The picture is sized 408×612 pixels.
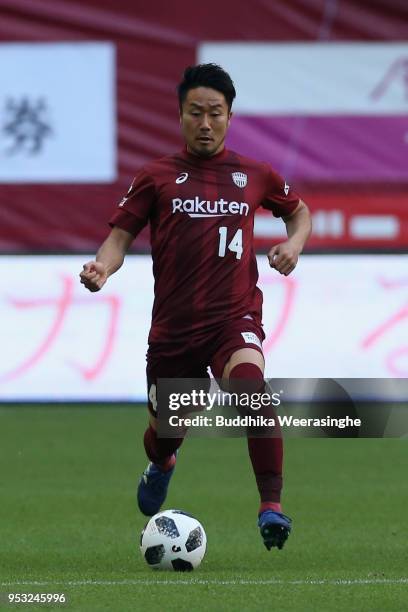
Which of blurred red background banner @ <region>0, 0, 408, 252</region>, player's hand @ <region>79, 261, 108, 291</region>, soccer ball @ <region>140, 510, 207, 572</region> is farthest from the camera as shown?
blurred red background banner @ <region>0, 0, 408, 252</region>

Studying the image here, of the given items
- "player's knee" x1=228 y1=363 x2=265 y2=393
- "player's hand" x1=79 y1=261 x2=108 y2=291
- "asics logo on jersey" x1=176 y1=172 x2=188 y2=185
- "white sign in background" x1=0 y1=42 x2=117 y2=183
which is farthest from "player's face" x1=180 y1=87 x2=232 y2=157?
"white sign in background" x1=0 y1=42 x2=117 y2=183

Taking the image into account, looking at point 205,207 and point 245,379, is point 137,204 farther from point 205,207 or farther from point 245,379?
point 245,379

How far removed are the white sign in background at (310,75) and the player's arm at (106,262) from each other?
8.25 meters

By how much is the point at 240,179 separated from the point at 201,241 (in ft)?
1.15

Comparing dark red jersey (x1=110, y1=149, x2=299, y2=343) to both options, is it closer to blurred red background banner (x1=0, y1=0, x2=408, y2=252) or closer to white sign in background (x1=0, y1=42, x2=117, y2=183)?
blurred red background banner (x1=0, y1=0, x2=408, y2=252)

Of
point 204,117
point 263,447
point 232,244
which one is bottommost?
point 263,447

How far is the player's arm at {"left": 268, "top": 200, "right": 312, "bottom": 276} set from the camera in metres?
6.35

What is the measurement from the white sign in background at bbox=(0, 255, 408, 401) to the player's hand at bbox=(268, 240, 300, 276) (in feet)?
21.8

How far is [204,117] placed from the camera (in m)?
6.48

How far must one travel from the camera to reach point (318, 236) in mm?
14695

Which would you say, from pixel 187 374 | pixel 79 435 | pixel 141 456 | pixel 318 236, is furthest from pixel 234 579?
pixel 318 236

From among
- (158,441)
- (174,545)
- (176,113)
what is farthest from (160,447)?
(176,113)

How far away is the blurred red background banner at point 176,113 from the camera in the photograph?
14.8 metres

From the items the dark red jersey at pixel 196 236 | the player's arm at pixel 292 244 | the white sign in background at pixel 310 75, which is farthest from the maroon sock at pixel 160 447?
the white sign in background at pixel 310 75
